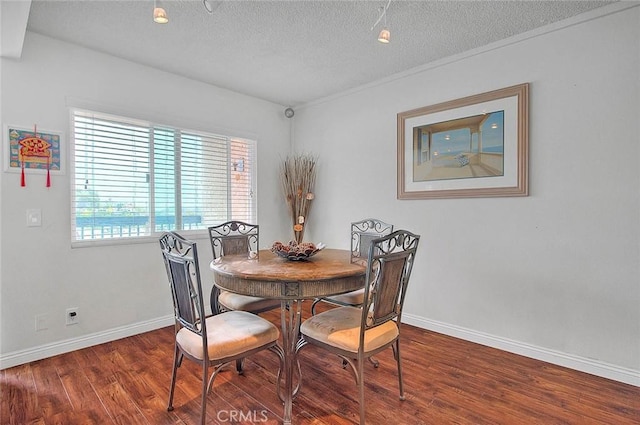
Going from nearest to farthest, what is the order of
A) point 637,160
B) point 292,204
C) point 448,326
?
point 637,160
point 448,326
point 292,204

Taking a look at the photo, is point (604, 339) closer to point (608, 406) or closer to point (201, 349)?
point (608, 406)

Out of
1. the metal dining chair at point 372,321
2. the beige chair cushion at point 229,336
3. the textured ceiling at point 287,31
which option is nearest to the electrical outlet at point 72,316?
the beige chair cushion at point 229,336

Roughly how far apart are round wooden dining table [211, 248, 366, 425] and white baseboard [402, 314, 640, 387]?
5.15 feet

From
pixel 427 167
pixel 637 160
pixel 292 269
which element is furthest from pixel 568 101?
pixel 292 269

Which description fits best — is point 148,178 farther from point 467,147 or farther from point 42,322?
point 467,147

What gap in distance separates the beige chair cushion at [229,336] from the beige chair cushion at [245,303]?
1.15ft

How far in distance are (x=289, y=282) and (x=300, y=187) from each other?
8.26 ft

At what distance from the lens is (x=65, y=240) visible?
2.69 metres

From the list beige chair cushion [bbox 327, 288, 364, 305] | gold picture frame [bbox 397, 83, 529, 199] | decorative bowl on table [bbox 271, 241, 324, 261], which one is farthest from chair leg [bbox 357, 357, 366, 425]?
gold picture frame [bbox 397, 83, 529, 199]

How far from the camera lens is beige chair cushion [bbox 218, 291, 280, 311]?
239cm

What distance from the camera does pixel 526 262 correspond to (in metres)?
2.62

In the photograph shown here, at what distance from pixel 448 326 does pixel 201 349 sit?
2281mm

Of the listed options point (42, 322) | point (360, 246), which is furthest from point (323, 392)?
point (42, 322)

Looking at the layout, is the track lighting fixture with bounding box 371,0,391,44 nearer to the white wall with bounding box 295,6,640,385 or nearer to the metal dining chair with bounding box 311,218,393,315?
the white wall with bounding box 295,6,640,385
